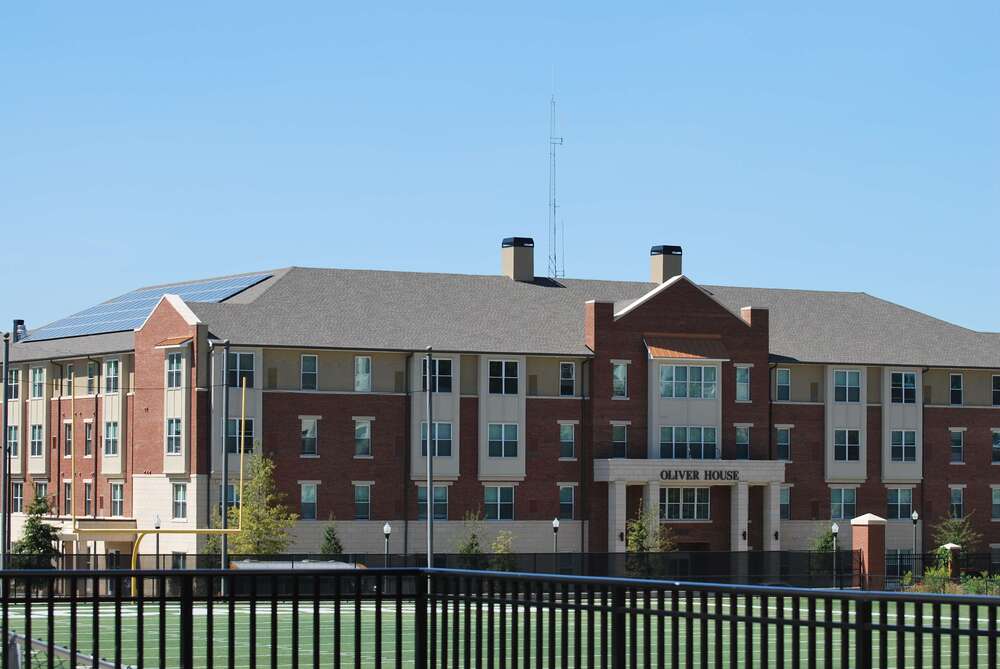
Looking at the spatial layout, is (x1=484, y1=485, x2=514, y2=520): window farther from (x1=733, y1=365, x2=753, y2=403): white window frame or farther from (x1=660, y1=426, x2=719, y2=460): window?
(x1=733, y1=365, x2=753, y2=403): white window frame

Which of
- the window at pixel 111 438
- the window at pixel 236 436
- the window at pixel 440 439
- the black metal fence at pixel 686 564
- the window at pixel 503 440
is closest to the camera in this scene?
the black metal fence at pixel 686 564

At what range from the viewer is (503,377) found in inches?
2982

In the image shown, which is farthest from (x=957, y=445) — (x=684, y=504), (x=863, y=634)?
(x=863, y=634)

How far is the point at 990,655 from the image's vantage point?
7.41 m

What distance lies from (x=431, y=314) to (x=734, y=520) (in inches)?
642

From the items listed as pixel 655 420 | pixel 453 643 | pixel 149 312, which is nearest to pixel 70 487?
pixel 149 312

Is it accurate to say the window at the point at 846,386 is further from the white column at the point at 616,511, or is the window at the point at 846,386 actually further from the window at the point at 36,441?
the window at the point at 36,441

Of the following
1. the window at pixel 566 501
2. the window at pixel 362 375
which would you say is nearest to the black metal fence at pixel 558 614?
the window at pixel 362 375

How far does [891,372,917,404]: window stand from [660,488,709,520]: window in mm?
11285

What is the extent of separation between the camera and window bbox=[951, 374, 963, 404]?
8438 centimetres

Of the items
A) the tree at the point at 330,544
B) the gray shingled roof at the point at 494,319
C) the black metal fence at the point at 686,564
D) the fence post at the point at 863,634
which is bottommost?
the black metal fence at the point at 686,564

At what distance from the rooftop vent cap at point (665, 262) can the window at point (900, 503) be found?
14.6 metres

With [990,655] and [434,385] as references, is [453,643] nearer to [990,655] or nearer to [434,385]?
[990,655]

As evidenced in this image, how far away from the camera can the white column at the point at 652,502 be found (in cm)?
7431
